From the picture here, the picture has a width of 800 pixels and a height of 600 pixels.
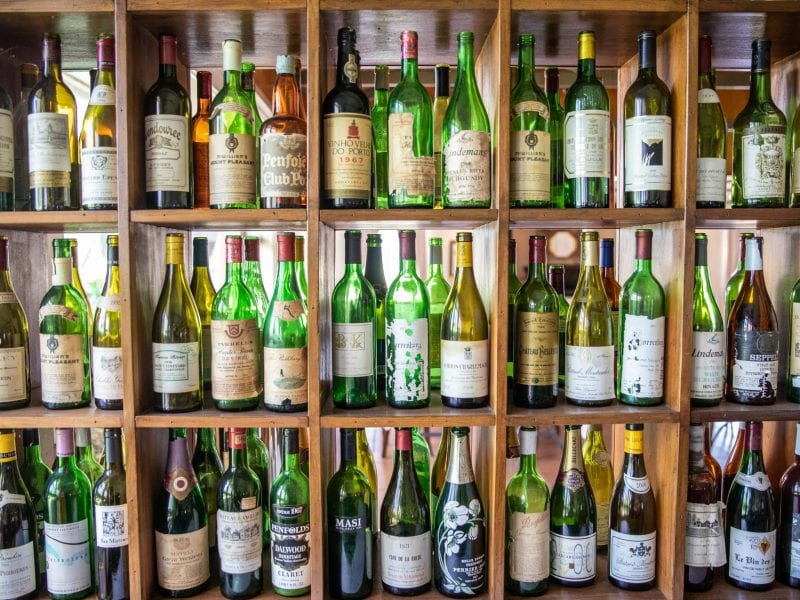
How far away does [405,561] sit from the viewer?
1212 millimetres

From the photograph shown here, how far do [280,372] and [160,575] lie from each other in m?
0.43

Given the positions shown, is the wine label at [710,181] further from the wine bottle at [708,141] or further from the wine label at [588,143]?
the wine label at [588,143]

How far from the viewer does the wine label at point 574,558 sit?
49.2 inches

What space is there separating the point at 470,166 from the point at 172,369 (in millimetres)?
624

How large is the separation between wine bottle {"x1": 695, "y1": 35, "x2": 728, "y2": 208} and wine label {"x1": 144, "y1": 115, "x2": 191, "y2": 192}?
90 centimetres

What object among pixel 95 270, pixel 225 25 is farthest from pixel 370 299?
pixel 95 270

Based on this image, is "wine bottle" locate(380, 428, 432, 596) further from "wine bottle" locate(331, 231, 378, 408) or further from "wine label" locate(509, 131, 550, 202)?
"wine label" locate(509, 131, 550, 202)

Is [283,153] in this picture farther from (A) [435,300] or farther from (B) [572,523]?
(B) [572,523]

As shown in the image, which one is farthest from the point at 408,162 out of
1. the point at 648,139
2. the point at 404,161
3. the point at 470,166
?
the point at 648,139

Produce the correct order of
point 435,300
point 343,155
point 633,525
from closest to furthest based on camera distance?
point 343,155, point 633,525, point 435,300

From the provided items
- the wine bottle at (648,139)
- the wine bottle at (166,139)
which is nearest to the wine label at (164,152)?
the wine bottle at (166,139)

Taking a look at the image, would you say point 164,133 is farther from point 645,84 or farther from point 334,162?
point 645,84

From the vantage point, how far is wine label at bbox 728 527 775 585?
1.26 metres

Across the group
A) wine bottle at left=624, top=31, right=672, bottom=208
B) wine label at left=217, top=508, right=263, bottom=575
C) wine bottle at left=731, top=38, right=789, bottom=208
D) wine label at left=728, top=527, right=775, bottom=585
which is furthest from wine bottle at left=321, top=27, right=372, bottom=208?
wine label at left=728, top=527, right=775, bottom=585
